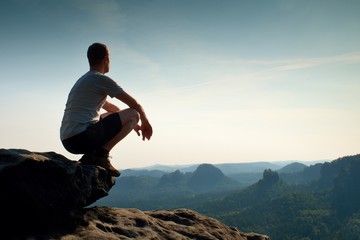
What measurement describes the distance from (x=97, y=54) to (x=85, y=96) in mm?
1150

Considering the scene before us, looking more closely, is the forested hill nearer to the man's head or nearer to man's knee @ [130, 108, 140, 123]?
man's knee @ [130, 108, 140, 123]

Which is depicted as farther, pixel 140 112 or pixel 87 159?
pixel 140 112

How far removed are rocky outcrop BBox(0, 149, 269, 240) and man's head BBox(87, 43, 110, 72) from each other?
2471mm

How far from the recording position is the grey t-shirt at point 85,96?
23.2 ft

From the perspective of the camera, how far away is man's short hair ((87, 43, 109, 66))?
7397 millimetres

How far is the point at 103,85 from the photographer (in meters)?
7.14

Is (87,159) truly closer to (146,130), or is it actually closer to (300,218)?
(146,130)

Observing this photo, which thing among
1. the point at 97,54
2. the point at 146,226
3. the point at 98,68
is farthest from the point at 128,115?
the point at 146,226

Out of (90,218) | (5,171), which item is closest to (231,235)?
(90,218)

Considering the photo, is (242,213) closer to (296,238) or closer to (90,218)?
(296,238)

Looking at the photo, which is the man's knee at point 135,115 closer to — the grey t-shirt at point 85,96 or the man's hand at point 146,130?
the man's hand at point 146,130

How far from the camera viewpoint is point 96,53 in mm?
7445

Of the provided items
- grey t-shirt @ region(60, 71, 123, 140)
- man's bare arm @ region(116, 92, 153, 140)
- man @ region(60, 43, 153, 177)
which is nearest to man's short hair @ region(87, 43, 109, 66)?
man @ region(60, 43, 153, 177)

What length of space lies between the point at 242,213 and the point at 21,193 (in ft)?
625
